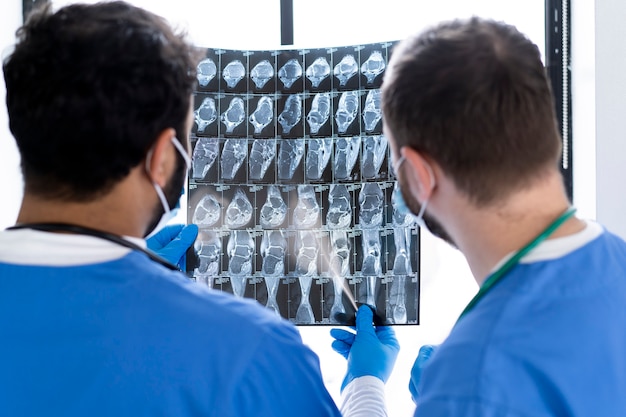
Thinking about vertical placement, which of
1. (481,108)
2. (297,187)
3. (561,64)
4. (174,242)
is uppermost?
(561,64)

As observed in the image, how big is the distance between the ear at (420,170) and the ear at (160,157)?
0.97ft

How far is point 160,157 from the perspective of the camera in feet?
2.60

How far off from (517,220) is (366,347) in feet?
1.92

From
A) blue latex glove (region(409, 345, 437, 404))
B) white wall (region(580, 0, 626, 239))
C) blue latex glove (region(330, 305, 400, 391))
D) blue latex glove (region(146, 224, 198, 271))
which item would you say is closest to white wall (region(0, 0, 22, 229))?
blue latex glove (region(146, 224, 198, 271))

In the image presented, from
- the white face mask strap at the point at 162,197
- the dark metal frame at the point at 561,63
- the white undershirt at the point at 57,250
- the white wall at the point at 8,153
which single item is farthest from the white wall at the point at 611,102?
the white wall at the point at 8,153

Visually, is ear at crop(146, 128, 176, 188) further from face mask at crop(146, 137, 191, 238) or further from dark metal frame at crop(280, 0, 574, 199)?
dark metal frame at crop(280, 0, 574, 199)

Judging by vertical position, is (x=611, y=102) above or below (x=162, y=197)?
above

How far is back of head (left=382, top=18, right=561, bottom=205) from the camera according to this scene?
29.6 inches

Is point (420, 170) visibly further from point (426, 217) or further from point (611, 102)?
point (611, 102)

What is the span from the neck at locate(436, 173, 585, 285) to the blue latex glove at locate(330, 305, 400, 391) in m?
0.51

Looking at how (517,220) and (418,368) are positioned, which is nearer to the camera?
(517,220)

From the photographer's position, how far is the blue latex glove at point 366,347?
4.13ft

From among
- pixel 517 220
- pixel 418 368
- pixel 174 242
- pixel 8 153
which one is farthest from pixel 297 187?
pixel 8 153

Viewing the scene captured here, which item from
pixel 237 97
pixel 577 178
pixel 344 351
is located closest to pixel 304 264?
pixel 344 351
